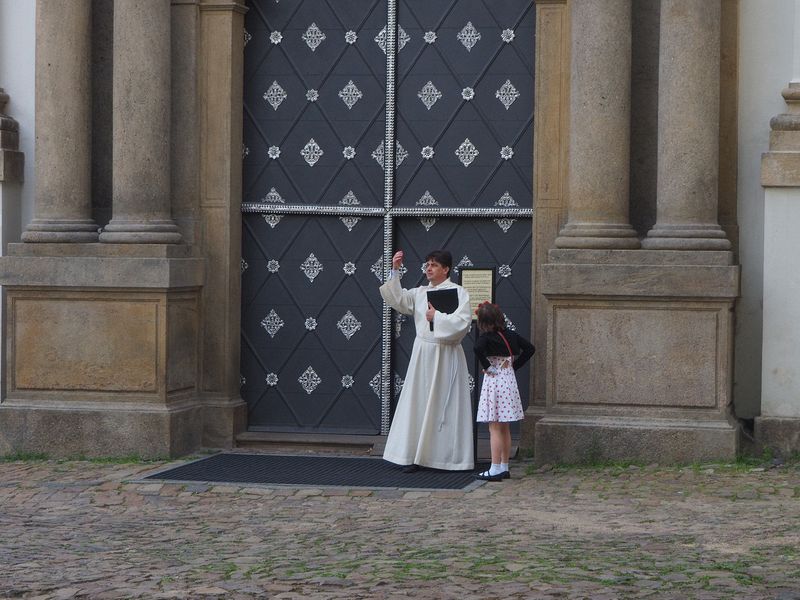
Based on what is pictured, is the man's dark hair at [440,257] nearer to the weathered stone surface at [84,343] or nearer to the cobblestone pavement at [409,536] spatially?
the cobblestone pavement at [409,536]

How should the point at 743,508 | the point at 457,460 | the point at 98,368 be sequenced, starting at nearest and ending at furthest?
1. the point at 743,508
2. the point at 457,460
3. the point at 98,368

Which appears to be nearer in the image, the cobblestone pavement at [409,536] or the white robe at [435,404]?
the cobblestone pavement at [409,536]

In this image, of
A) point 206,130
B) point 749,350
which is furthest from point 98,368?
point 749,350

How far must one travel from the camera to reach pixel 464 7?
504 inches

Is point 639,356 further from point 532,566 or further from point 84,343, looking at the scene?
point 84,343

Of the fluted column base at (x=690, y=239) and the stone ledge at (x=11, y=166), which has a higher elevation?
the stone ledge at (x=11, y=166)

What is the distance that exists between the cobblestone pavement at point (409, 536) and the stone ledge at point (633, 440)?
181 millimetres

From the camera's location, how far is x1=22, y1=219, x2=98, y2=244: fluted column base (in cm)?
1247

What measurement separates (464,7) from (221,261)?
288 centimetres

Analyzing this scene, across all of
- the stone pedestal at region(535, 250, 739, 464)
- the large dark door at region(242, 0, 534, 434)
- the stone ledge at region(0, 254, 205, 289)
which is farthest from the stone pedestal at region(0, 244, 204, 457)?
the stone pedestal at region(535, 250, 739, 464)

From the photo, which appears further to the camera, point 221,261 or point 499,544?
point 221,261

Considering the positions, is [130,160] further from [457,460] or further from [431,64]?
[457,460]

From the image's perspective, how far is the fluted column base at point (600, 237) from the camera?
38.5 ft

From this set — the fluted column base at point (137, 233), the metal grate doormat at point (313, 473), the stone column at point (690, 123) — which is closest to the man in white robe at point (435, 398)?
the metal grate doormat at point (313, 473)
